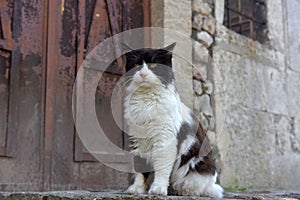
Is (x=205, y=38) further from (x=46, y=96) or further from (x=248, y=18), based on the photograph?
(x=46, y=96)

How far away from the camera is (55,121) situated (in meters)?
3.34

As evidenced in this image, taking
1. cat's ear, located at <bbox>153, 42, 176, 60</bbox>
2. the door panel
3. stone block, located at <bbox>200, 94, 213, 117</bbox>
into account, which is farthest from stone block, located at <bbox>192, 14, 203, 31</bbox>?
cat's ear, located at <bbox>153, 42, 176, 60</bbox>

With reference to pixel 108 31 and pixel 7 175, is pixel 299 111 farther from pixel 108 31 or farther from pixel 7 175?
pixel 7 175

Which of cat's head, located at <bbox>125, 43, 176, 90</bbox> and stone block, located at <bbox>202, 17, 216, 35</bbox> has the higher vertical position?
stone block, located at <bbox>202, 17, 216, 35</bbox>

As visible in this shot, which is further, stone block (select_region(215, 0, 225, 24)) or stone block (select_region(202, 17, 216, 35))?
stone block (select_region(215, 0, 225, 24))

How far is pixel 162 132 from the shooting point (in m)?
2.25

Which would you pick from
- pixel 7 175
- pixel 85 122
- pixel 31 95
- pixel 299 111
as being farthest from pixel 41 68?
pixel 299 111

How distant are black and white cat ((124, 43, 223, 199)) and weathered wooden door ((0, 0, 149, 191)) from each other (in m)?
1.09

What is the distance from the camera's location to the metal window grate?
16.9 feet

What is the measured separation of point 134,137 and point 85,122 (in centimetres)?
124

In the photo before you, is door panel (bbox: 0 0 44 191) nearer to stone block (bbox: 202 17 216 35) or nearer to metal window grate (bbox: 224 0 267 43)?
stone block (bbox: 202 17 216 35)

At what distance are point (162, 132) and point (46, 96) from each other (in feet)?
4.45

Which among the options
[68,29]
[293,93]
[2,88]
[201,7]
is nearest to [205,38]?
[201,7]

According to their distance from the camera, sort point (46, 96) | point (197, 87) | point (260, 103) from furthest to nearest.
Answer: point (260, 103)
point (197, 87)
point (46, 96)
